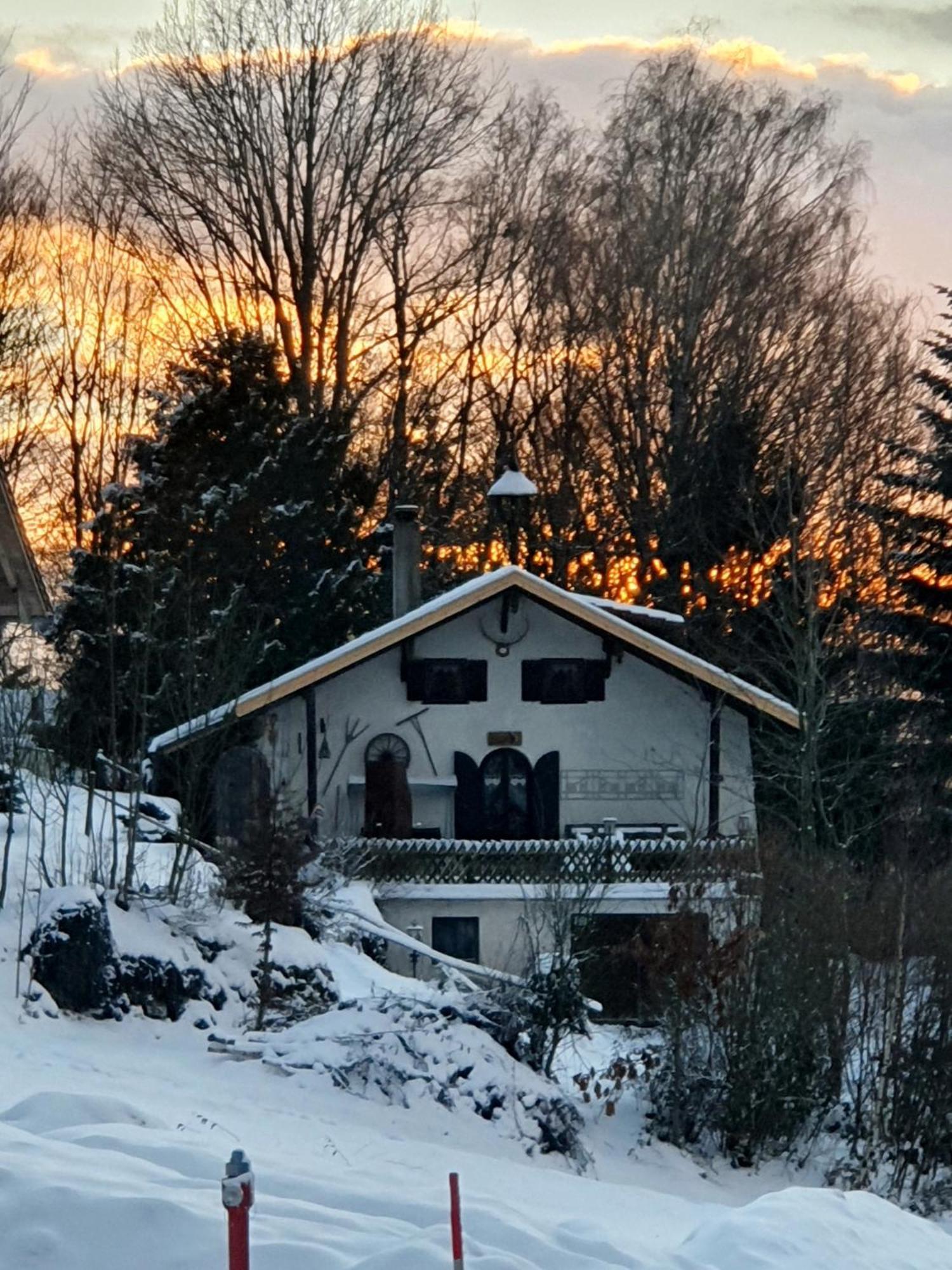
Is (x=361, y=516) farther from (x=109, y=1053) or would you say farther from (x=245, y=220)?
(x=109, y=1053)

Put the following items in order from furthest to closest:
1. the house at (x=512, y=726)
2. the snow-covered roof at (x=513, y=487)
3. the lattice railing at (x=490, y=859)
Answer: the snow-covered roof at (x=513, y=487) < the house at (x=512, y=726) < the lattice railing at (x=490, y=859)

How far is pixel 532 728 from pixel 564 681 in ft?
2.94

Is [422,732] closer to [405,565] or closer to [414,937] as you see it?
[405,565]

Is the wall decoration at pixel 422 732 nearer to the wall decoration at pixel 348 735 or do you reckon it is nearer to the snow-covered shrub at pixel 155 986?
the wall decoration at pixel 348 735

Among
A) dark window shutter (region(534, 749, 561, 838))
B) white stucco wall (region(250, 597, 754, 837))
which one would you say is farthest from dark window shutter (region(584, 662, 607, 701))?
dark window shutter (region(534, 749, 561, 838))

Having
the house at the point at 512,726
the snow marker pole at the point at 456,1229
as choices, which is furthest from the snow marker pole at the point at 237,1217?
the house at the point at 512,726

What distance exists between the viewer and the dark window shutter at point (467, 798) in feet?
87.3

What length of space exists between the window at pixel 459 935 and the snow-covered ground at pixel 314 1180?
9506 mm

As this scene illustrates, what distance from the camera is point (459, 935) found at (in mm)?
24844

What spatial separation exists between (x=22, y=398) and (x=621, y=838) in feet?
58.7

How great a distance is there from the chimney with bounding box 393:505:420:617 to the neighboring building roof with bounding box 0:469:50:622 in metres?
14.7

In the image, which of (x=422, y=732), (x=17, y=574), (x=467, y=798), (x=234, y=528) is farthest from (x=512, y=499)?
(x=17, y=574)

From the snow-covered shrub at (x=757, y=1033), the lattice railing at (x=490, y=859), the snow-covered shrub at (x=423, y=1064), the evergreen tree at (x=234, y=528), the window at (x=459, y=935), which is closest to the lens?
the snow-covered shrub at (x=423, y=1064)

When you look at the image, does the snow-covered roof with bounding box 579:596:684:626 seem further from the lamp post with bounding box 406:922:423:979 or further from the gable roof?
the lamp post with bounding box 406:922:423:979
